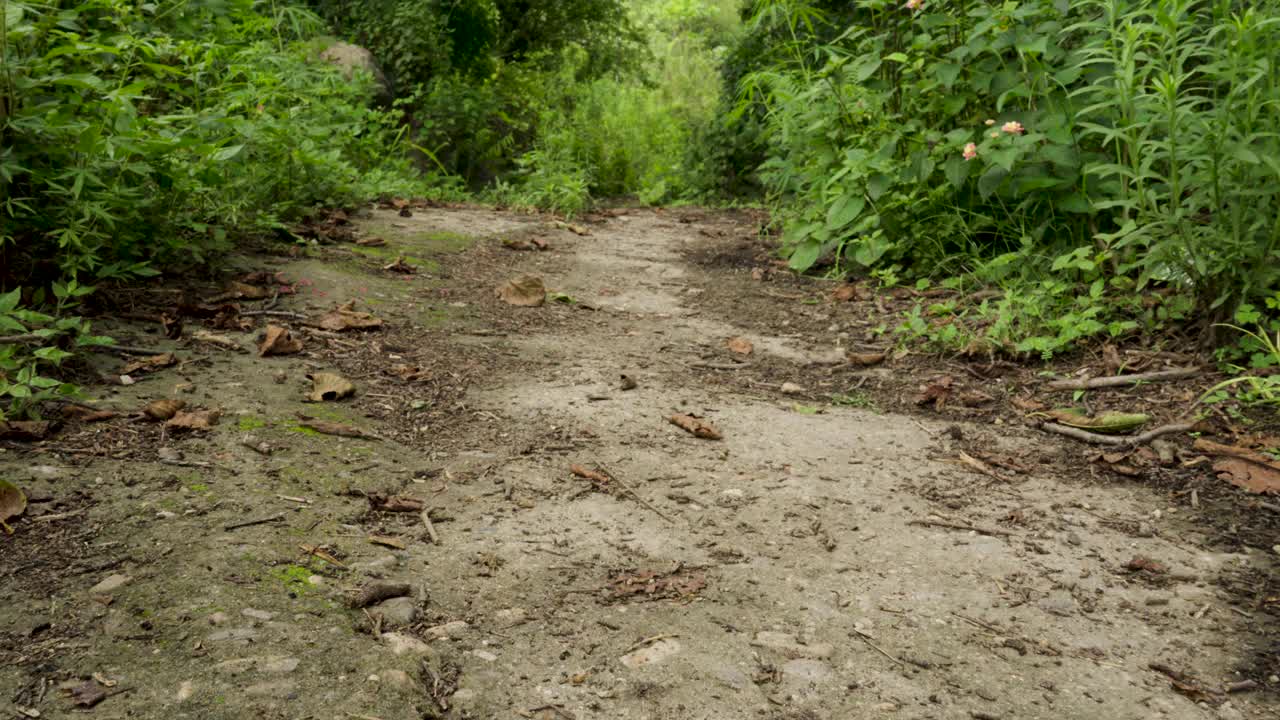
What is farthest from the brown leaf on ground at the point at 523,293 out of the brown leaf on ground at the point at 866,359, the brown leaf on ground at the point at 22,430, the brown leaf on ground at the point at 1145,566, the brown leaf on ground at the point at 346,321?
the brown leaf on ground at the point at 1145,566

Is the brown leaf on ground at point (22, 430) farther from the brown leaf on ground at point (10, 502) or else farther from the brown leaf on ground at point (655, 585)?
the brown leaf on ground at point (655, 585)

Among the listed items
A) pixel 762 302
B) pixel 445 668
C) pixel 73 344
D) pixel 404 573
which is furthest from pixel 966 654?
pixel 762 302

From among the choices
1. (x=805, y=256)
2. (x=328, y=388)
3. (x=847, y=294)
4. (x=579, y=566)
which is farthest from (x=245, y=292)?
(x=805, y=256)

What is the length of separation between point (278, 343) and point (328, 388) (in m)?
0.38

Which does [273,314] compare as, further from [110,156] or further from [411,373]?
[110,156]

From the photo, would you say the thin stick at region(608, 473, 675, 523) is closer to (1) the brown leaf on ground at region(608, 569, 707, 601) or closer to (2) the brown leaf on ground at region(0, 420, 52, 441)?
(1) the brown leaf on ground at region(608, 569, 707, 601)

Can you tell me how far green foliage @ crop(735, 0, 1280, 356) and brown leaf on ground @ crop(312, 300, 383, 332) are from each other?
2.17 m

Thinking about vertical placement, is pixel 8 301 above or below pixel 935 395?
above

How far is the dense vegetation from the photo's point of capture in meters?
2.82

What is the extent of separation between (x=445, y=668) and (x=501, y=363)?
1.87 m

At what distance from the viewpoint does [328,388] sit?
2.79 metres

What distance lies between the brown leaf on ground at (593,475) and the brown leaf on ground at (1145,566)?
124cm

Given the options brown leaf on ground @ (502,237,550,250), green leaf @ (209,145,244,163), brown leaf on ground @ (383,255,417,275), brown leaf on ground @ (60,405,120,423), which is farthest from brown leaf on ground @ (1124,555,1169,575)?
brown leaf on ground @ (502,237,550,250)

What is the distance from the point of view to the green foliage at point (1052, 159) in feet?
10.6
